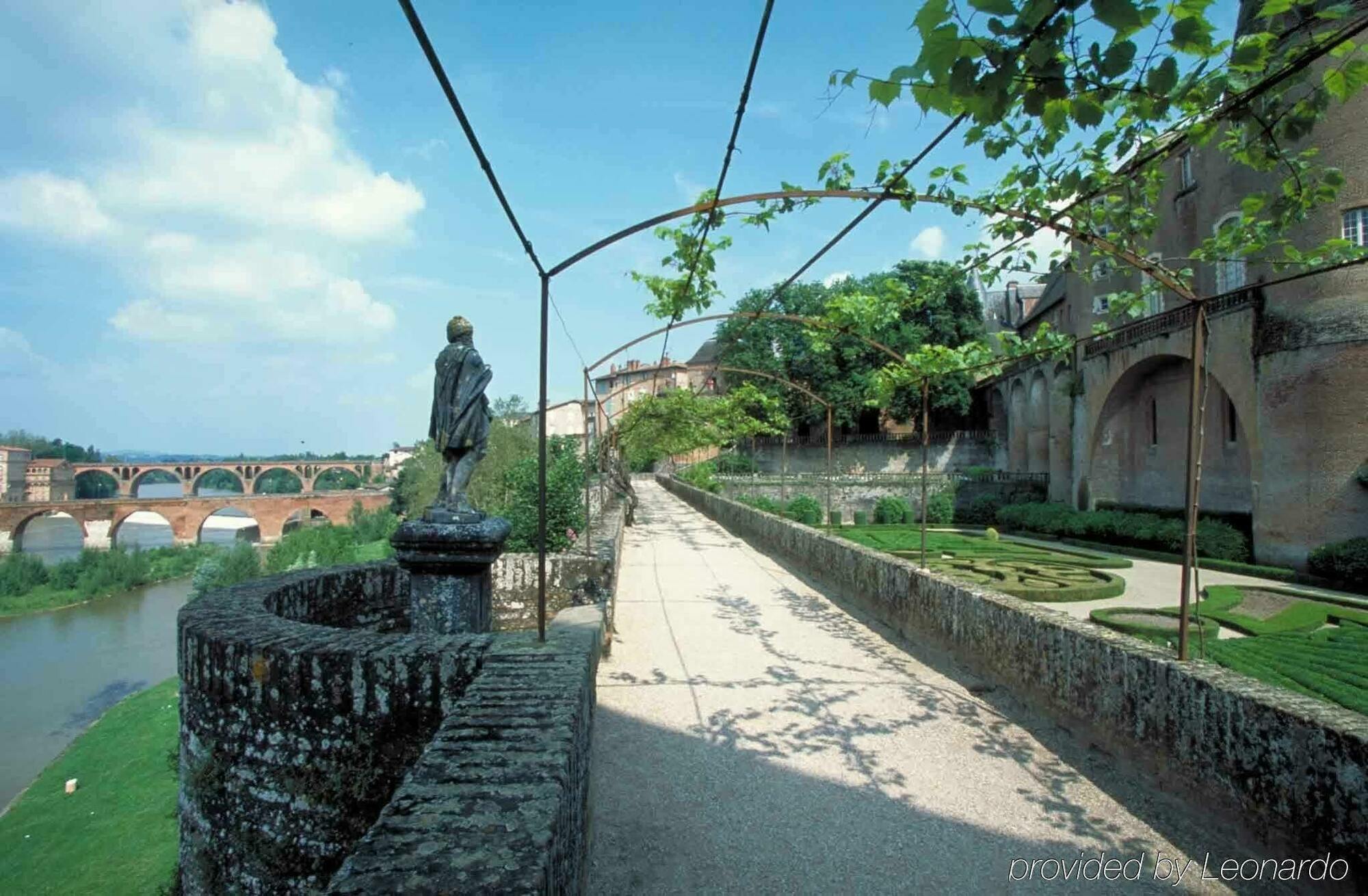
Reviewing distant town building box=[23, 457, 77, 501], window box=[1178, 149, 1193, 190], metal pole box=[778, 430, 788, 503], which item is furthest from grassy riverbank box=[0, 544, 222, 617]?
window box=[1178, 149, 1193, 190]

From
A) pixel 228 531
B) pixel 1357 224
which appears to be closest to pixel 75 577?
pixel 1357 224

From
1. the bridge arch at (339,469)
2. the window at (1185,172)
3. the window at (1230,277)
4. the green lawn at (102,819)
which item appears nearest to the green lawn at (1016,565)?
the window at (1230,277)

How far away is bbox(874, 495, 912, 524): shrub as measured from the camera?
33188 millimetres

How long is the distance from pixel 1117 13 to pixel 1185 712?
A: 10.9ft

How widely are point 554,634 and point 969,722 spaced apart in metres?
3.13

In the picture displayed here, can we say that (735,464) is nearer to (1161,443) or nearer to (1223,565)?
(1161,443)

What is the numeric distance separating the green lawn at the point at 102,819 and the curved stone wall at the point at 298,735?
28.7 ft

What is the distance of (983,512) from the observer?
31.5 m

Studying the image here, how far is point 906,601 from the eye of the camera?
26.5 ft

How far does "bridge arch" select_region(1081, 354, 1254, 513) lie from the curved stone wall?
19.0 meters

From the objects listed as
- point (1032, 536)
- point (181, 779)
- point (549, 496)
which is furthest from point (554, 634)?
point (1032, 536)

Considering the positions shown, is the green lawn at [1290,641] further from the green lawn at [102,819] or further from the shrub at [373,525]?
the shrub at [373,525]

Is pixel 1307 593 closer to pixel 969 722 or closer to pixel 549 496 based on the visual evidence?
pixel 969 722

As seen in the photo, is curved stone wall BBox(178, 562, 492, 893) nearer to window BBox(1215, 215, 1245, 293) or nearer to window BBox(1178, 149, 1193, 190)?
window BBox(1215, 215, 1245, 293)
